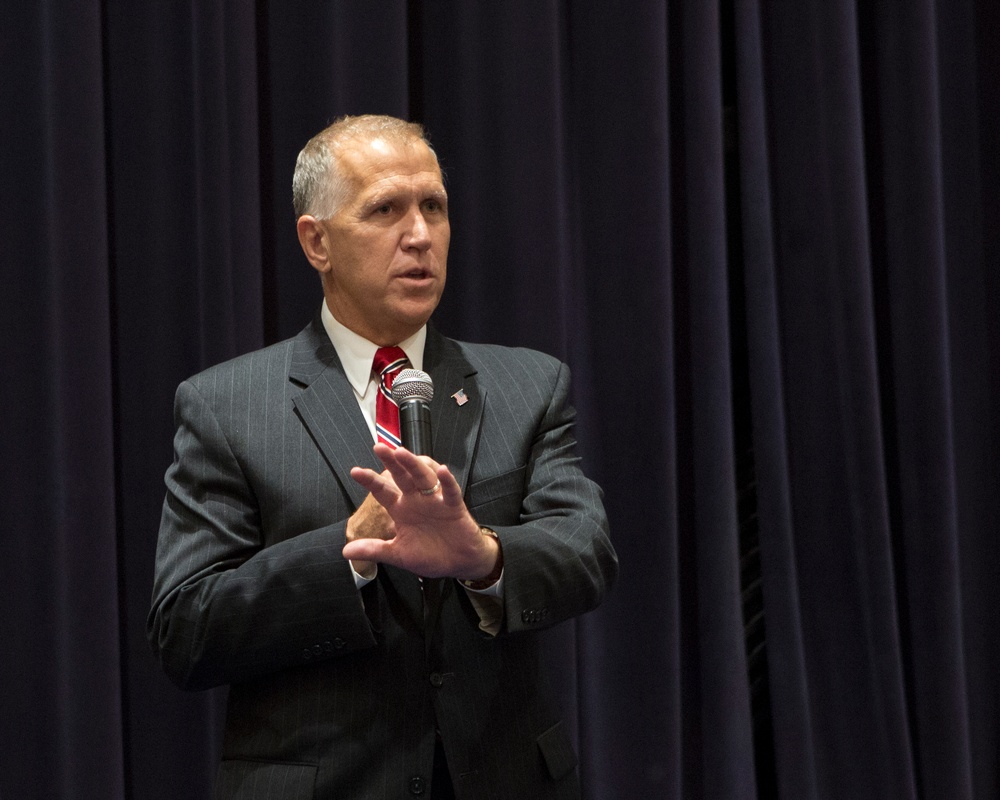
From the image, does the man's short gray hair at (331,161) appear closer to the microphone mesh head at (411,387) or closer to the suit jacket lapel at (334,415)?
the suit jacket lapel at (334,415)

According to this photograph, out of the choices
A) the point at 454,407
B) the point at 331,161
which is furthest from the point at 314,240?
the point at 454,407

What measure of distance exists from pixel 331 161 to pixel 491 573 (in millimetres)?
674

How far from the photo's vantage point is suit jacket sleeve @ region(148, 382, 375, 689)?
144 cm

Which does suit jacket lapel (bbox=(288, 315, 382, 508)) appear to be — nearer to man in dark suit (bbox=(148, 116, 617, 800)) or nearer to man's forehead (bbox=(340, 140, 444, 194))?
man in dark suit (bbox=(148, 116, 617, 800))

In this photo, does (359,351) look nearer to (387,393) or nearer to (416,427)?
(387,393)

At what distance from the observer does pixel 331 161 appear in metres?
1.72

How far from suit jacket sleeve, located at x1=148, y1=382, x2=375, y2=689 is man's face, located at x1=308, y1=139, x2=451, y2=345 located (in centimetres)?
29

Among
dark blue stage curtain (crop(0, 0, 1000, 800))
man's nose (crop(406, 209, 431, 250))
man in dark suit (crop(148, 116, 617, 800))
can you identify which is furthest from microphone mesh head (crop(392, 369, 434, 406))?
dark blue stage curtain (crop(0, 0, 1000, 800))

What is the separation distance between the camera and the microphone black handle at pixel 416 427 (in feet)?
4.56

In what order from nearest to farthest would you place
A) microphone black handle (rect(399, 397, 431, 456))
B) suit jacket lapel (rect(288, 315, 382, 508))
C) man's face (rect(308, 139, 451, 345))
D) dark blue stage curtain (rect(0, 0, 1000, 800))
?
microphone black handle (rect(399, 397, 431, 456)) < suit jacket lapel (rect(288, 315, 382, 508)) < man's face (rect(308, 139, 451, 345)) < dark blue stage curtain (rect(0, 0, 1000, 800))

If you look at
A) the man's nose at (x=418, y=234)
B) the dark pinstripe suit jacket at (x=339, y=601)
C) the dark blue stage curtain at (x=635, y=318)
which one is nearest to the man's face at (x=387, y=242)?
the man's nose at (x=418, y=234)

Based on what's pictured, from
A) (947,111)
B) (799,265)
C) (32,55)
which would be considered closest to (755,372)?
(799,265)

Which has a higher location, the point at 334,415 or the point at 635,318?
the point at 635,318

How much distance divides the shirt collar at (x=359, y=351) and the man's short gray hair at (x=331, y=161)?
0.58 feet
